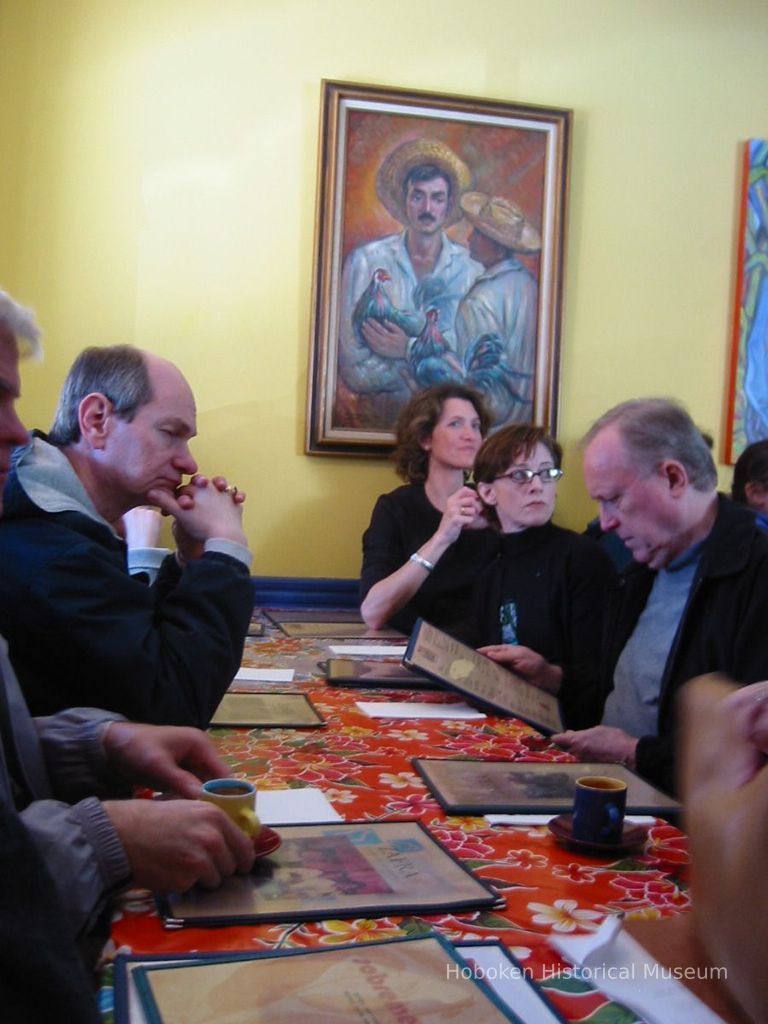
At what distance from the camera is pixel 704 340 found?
4.38 meters

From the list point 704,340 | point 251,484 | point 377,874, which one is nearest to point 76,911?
point 377,874

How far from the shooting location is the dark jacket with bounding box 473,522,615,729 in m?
2.68

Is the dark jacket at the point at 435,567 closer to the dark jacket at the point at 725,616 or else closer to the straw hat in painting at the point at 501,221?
the dark jacket at the point at 725,616

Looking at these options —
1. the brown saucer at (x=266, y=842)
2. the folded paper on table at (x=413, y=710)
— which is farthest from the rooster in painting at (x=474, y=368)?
the brown saucer at (x=266, y=842)

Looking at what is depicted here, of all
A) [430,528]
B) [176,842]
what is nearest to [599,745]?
[176,842]

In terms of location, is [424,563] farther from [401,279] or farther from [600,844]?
[600,844]

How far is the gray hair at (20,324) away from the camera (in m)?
1.24

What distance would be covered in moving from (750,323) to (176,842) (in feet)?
13.2

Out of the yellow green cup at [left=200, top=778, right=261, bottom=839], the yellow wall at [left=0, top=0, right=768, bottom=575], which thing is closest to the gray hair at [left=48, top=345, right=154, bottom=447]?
the yellow green cup at [left=200, top=778, right=261, bottom=839]

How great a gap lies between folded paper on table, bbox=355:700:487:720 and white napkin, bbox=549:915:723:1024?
1.02 metres

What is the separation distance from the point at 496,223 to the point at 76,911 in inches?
144

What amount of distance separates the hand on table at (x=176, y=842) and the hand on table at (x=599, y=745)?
97 cm

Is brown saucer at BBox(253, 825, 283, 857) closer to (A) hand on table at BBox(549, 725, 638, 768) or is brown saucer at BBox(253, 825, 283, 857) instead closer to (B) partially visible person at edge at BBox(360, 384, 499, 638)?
(A) hand on table at BBox(549, 725, 638, 768)

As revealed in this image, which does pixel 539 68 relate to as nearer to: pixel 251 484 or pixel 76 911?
pixel 251 484
